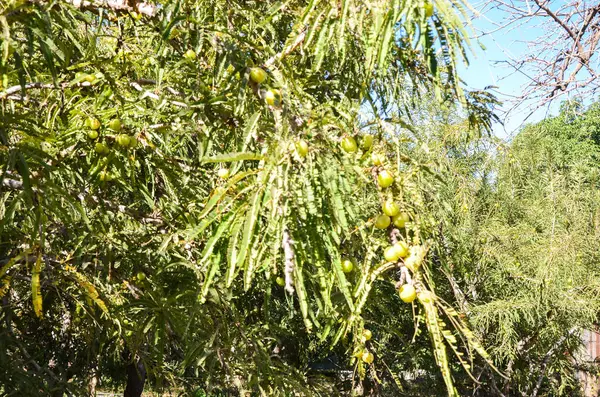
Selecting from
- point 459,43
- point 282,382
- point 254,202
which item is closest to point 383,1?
point 459,43

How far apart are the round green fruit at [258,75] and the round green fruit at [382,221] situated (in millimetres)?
372

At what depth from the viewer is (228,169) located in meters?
1.42

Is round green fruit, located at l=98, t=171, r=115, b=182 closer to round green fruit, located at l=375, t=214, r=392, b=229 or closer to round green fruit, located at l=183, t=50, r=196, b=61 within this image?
round green fruit, located at l=183, t=50, r=196, b=61

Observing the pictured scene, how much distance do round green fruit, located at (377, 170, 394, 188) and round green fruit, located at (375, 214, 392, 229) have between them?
0.05 metres

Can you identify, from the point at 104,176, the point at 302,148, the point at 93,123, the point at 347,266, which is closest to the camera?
the point at 302,148

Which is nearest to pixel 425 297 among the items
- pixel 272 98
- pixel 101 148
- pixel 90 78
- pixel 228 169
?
pixel 272 98

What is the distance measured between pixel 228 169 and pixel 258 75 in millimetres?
341

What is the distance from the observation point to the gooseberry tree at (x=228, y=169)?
0.92m

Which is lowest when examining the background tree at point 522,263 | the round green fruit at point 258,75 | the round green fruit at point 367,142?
the background tree at point 522,263

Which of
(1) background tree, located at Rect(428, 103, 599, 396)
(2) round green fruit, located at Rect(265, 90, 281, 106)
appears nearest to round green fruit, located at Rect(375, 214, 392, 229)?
(2) round green fruit, located at Rect(265, 90, 281, 106)

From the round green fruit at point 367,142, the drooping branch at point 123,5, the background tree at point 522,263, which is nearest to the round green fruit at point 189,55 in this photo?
the drooping branch at point 123,5

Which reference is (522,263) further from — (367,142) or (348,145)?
(348,145)

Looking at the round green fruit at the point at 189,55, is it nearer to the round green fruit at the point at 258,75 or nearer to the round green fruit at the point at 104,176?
the round green fruit at the point at 104,176

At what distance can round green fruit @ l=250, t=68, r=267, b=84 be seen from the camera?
114 cm
